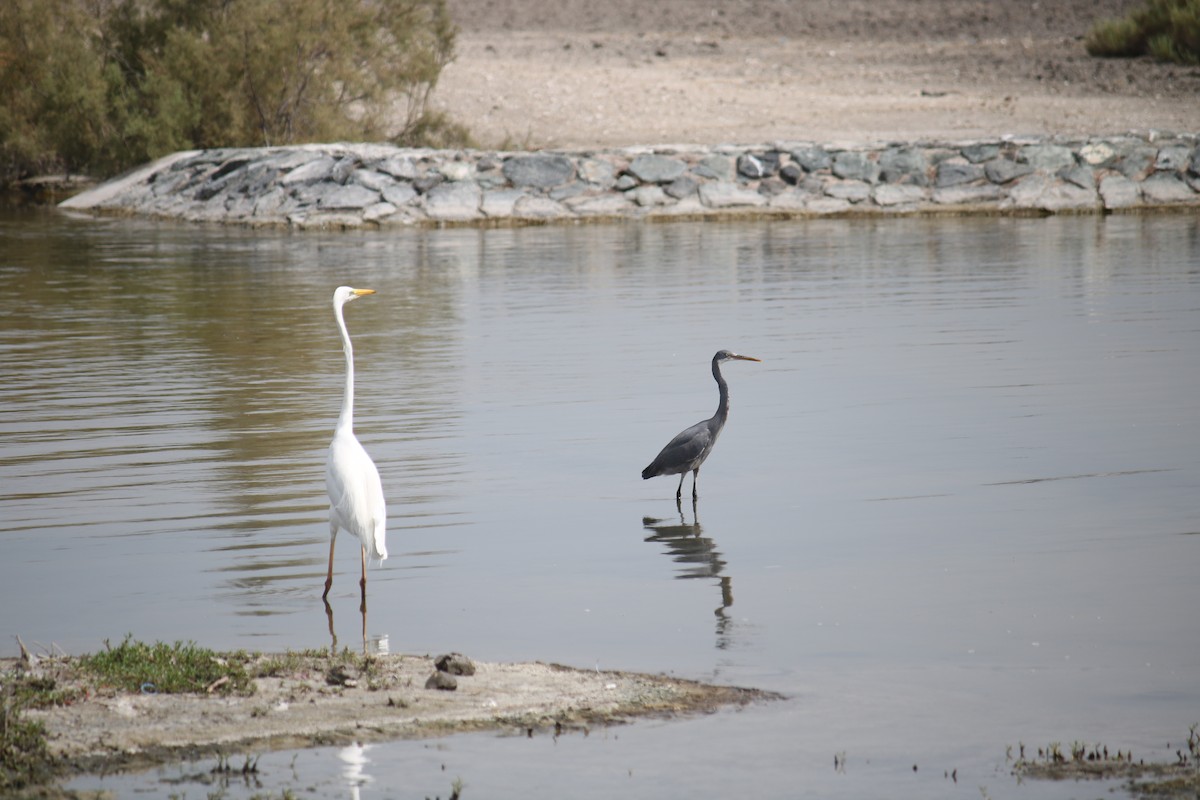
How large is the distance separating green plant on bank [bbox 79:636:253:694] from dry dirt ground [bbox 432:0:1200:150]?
28746 millimetres

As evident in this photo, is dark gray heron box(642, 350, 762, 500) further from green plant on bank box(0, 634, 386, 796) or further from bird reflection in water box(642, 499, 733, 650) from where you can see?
Result: green plant on bank box(0, 634, 386, 796)

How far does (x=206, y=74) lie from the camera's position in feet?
106

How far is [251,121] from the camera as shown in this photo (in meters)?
33.0

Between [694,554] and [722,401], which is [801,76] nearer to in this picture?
[722,401]

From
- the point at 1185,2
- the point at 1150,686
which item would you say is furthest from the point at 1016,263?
the point at 1185,2

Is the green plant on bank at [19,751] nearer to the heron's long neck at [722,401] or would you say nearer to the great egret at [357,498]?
the great egret at [357,498]

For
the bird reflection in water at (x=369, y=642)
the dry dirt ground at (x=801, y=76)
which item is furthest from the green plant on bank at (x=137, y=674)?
the dry dirt ground at (x=801, y=76)

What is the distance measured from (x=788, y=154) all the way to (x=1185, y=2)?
839 inches

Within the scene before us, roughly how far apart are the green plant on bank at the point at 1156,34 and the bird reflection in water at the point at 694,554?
1546 inches

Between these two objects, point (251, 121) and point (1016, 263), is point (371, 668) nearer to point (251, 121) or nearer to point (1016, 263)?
point (1016, 263)

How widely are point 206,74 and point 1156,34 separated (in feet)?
94.3

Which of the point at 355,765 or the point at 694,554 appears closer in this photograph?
the point at 355,765

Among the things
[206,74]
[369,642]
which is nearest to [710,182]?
[206,74]

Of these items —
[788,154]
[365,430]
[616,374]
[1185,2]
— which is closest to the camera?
[365,430]
